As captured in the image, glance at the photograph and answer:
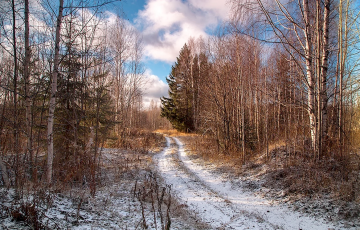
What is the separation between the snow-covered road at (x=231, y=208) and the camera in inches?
170

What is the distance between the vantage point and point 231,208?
5.27 metres

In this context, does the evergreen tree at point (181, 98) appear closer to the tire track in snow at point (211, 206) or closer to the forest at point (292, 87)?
the forest at point (292, 87)

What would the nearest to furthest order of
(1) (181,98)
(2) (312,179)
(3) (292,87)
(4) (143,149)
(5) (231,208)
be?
(5) (231,208) → (2) (312,179) → (3) (292,87) → (4) (143,149) → (1) (181,98)

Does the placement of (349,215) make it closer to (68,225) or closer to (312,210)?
(312,210)

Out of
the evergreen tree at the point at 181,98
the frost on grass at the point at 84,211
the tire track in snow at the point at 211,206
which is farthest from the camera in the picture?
the evergreen tree at the point at 181,98

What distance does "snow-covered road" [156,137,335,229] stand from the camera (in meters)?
4.33

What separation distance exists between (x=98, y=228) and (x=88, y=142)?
6.16 m

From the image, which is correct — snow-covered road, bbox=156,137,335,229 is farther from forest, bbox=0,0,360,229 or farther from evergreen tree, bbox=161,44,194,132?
evergreen tree, bbox=161,44,194,132

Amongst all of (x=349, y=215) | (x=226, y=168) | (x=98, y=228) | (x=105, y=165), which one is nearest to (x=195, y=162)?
(x=226, y=168)

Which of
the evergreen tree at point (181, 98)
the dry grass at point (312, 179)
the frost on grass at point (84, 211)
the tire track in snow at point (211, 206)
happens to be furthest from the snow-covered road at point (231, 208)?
the evergreen tree at point (181, 98)

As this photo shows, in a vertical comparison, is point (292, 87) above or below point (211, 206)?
above

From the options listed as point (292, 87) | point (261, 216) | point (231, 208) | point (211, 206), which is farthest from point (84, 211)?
point (292, 87)

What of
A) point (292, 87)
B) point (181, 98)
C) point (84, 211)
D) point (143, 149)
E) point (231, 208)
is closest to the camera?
point (84, 211)

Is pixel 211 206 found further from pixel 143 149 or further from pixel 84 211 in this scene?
pixel 143 149
